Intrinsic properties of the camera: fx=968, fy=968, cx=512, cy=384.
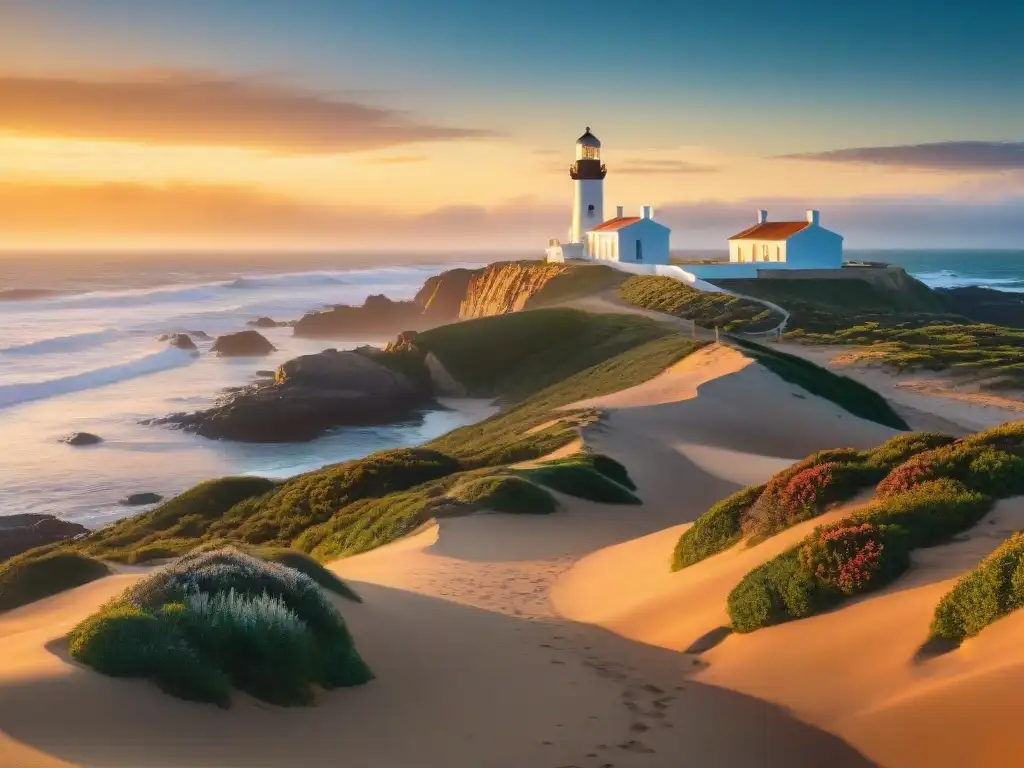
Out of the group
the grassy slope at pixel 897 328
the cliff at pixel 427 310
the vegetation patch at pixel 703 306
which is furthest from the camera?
the cliff at pixel 427 310

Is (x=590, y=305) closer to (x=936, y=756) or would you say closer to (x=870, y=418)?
(x=870, y=418)

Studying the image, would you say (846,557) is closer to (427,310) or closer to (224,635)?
(224,635)

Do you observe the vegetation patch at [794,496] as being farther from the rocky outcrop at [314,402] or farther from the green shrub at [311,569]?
the rocky outcrop at [314,402]

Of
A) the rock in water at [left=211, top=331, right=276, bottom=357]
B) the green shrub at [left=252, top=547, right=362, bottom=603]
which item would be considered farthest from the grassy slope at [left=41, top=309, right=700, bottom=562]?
the rock in water at [left=211, top=331, right=276, bottom=357]

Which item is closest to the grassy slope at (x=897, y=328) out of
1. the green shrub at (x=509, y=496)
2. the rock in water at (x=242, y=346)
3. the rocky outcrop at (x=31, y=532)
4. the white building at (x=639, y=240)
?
the white building at (x=639, y=240)

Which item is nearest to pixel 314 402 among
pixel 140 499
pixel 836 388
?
pixel 140 499
